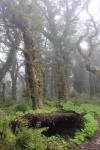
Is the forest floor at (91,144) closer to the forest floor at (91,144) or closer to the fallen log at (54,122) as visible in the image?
the forest floor at (91,144)

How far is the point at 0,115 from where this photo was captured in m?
11.5

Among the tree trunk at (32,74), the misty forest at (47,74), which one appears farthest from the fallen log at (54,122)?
the tree trunk at (32,74)

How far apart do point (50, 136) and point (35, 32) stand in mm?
10686

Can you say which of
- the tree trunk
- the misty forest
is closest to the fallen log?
the misty forest

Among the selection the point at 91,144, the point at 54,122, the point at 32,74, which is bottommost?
the point at 91,144

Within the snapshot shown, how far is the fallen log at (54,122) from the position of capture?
11.9 m

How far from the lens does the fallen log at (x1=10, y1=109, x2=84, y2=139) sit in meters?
11.9

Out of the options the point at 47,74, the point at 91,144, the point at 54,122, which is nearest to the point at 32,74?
the point at 54,122

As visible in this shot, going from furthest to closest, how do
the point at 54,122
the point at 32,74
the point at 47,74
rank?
the point at 47,74
the point at 32,74
the point at 54,122

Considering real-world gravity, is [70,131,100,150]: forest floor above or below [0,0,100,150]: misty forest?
below

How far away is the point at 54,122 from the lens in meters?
13.1

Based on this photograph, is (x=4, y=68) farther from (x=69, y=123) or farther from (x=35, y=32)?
(x=69, y=123)

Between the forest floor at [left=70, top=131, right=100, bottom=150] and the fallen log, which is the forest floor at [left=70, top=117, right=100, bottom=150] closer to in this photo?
the forest floor at [left=70, top=131, right=100, bottom=150]

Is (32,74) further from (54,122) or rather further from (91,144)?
(91,144)
